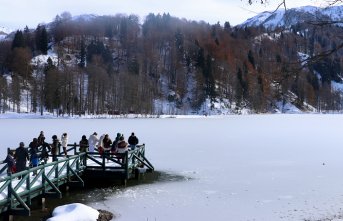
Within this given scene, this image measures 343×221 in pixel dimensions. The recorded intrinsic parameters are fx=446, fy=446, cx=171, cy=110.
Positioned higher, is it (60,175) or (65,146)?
(65,146)

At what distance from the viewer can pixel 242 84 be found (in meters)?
127

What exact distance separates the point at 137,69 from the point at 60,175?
10188cm

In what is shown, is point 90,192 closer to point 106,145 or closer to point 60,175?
point 60,175

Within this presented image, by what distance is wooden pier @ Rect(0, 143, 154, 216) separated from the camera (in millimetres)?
13328

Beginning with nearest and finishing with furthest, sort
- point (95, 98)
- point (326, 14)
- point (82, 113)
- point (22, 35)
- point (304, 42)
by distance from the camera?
1. point (326, 14)
2. point (304, 42)
3. point (82, 113)
4. point (95, 98)
5. point (22, 35)

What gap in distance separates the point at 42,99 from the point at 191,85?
46.8 meters

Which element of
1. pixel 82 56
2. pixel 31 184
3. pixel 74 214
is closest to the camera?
pixel 74 214

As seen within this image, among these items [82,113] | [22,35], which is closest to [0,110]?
[82,113]

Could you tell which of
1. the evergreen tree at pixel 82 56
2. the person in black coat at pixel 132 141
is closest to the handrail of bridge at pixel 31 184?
the person in black coat at pixel 132 141

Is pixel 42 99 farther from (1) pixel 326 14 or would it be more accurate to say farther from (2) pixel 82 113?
(1) pixel 326 14

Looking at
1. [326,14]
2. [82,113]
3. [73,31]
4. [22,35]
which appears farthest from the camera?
[73,31]

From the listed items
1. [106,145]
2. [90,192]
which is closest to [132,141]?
[106,145]

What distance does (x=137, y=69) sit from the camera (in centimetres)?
11862

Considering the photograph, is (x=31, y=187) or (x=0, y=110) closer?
(x=31, y=187)
